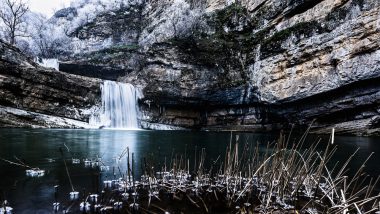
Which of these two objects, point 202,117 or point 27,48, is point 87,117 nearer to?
point 202,117

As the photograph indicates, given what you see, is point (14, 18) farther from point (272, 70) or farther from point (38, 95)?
point (272, 70)

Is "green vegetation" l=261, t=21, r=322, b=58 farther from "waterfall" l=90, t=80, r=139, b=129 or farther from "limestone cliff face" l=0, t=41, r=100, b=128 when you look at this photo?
"limestone cliff face" l=0, t=41, r=100, b=128

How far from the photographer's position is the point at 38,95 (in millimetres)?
35094

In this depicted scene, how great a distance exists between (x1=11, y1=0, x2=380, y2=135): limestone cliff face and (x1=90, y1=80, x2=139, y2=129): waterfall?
5.67 ft

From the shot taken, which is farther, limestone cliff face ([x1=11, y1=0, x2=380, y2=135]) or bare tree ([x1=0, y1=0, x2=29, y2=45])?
bare tree ([x1=0, y1=0, x2=29, y2=45])

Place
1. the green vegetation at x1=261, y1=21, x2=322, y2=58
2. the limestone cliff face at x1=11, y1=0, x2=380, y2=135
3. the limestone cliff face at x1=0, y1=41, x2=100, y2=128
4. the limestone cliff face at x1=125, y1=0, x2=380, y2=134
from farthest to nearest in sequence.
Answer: the limestone cliff face at x1=0, y1=41, x2=100, y2=128 < the green vegetation at x1=261, y1=21, x2=322, y2=58 < the limestone cliff face at x1=11, y1=0, x2=380, y2=135 < the limestone cliff face at x1=125, y1=0, x2=380, y2=134

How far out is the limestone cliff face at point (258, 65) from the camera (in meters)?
29.0

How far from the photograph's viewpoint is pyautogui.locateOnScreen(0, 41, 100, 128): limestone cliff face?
3275 cm

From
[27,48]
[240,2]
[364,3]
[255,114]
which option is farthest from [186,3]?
[27,48]

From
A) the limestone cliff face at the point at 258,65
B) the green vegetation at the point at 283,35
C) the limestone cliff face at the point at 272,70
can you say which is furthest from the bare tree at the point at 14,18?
the green vegetation at the point at 283,35

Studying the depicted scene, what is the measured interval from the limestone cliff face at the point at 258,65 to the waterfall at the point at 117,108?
1.73 metres

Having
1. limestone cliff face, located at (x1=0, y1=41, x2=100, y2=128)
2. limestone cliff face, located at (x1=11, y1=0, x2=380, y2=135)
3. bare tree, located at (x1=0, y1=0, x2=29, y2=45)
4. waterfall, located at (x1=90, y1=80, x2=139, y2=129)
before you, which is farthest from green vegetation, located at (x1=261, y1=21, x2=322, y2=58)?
bare tree, located at (x1=0, y1=0, x2=29, y2=45)

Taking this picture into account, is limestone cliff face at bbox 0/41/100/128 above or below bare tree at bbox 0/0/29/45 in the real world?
below

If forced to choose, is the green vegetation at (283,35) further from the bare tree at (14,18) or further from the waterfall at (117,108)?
the bare tree at (14,18)
